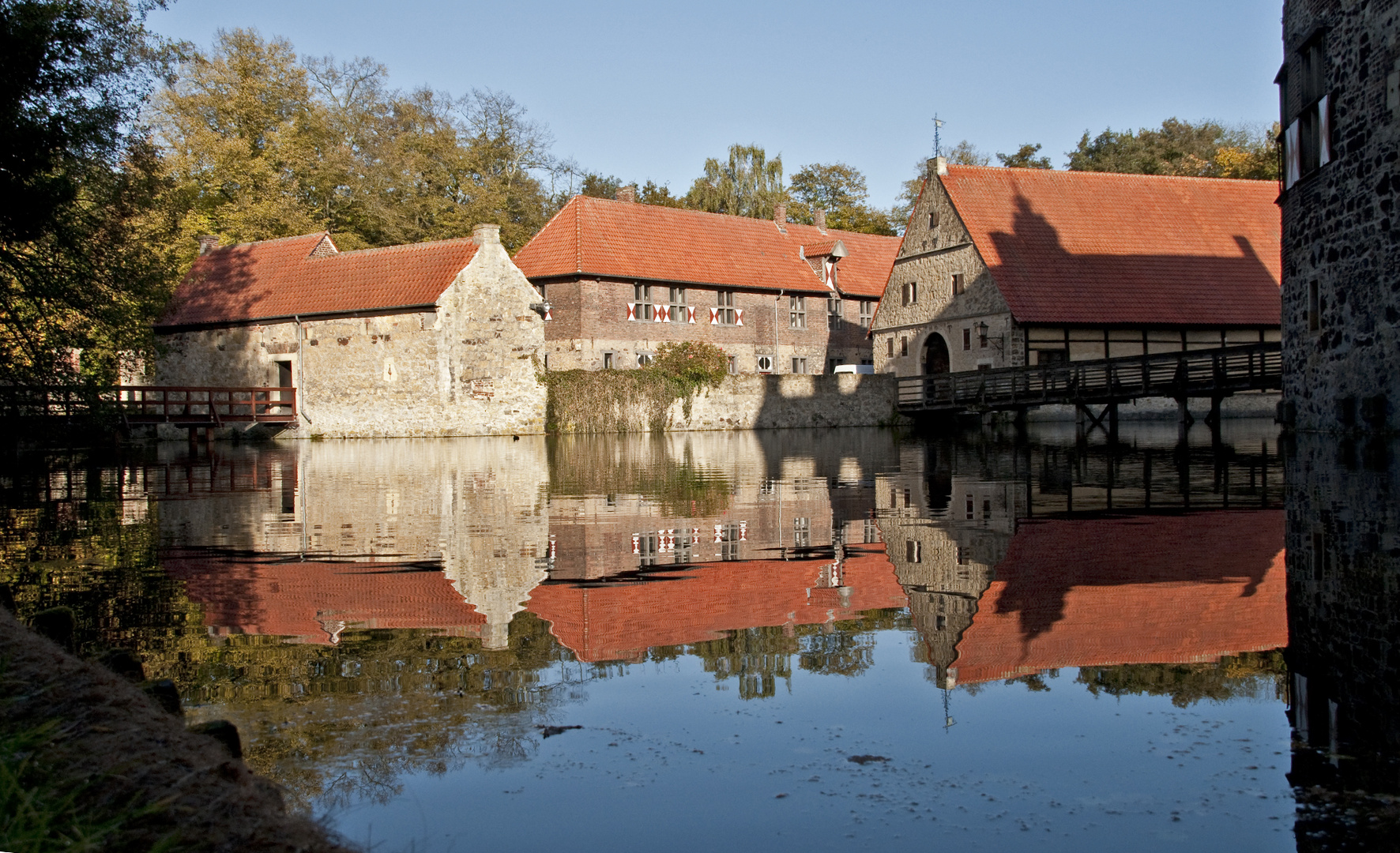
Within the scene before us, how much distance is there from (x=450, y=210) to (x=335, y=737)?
5256cm

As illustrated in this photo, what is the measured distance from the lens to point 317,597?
7.57 meters

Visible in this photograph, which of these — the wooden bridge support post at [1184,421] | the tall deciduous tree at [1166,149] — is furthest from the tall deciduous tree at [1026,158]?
the wooden bridge support post at [1184,421]

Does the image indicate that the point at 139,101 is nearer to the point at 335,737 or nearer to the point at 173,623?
the point at 173,623

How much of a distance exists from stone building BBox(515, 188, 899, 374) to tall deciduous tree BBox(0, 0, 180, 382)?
24.1m

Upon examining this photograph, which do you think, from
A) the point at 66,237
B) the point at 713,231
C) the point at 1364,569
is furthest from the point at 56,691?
the point at 713,231

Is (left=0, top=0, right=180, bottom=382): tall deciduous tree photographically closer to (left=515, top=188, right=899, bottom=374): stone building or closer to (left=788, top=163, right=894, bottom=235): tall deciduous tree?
(left=515, top=188, right=899, bottom=374): stone building

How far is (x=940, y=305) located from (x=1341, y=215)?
24.3 metres

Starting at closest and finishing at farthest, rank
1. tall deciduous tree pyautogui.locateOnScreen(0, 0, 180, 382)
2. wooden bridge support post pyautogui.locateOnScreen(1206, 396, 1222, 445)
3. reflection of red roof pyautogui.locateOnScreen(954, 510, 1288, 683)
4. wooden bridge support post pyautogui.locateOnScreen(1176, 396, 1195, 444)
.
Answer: reflection of red roof pyautogui.locateOnScreen(954, 510, 1288, 683) < tall deciduous tree pyautogui.locateOnScreen(0, 0, 180, 382) < wooden bridge support post pyautogui.locateOnScreen(1206, 396, 1222, 445) < wooden bridge support post pyautogui.locateOnScreen(1176, 396, 1195, 444)

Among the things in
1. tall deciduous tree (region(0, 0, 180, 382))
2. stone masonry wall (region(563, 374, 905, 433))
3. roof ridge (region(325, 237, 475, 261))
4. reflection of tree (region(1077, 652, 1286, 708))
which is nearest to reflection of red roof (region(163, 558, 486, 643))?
reflection of tree (region(1077, 652, 1286, 708))

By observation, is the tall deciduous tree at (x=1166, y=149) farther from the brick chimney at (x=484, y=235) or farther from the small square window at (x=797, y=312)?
the brick chimney at (x=484, y=235)

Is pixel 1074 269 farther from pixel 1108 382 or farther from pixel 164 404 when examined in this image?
pixel 164 404

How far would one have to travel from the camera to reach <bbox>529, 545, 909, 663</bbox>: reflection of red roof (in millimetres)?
6262

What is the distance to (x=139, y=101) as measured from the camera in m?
19.7

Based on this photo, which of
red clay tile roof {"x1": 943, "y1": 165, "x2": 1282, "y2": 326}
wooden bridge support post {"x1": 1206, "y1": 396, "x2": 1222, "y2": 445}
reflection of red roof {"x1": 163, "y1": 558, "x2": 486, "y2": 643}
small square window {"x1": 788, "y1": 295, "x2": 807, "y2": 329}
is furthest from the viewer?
small square window {"x1": 788, "y1": 295, "x2": 807, "y2": 329}
